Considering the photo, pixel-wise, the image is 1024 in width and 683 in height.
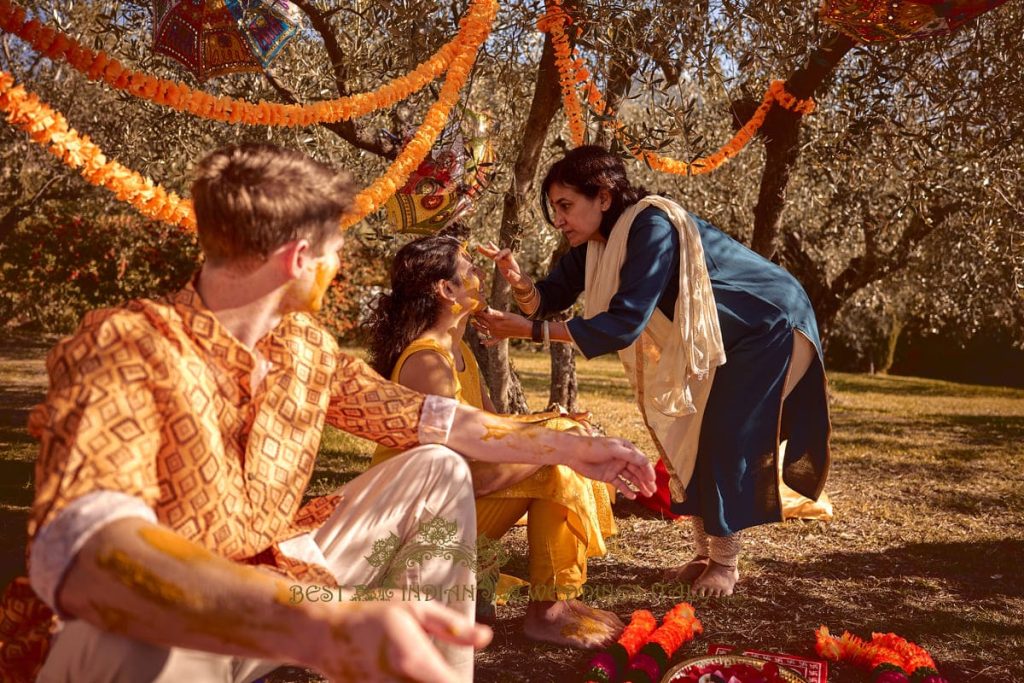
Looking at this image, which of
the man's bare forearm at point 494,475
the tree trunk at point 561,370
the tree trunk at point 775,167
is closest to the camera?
the man's bare forearm at point 494,475

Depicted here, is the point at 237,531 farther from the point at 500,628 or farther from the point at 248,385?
the point at 500,628

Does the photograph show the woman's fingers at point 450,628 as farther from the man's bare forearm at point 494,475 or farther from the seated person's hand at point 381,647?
the man's bare forearm at point 494,475

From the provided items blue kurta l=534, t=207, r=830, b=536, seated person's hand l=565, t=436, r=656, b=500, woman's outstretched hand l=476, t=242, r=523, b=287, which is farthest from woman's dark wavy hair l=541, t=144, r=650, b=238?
seated person's hand l=565, t=436, r=656, b=500

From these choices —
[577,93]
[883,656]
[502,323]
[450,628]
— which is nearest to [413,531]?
[450,628]

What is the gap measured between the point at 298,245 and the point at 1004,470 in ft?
25.3

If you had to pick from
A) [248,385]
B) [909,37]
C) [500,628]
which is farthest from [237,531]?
[909,37]

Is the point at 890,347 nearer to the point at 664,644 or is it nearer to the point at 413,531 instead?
the point at 664,644

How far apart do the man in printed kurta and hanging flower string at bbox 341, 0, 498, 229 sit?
196cm

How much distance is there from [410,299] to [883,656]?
7.40 ft

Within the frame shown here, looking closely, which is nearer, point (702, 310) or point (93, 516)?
point (93, 516)

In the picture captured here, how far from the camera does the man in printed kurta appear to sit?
142cm

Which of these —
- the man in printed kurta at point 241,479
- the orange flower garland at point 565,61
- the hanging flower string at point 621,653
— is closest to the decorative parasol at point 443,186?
the orange flower garland at point 565,61

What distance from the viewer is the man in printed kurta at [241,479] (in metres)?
1.42

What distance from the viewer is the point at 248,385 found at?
1922 millimetres
